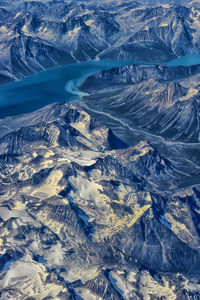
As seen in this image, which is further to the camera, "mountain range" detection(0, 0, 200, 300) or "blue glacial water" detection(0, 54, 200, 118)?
"blue glacial water" detection(0, 54, 200, 118)

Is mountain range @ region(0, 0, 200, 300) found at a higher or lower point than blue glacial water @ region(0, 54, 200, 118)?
higher

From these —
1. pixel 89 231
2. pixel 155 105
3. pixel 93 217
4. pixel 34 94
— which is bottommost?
pixel 34 94

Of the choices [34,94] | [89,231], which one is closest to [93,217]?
[89,231]

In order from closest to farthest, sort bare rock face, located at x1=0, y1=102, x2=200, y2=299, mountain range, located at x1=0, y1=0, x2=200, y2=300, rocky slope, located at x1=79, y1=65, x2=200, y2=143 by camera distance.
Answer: bare rock face, located at x1=0, y1=102, x2=200, y2=299
mountain range, located at x1=0, y1=0, x2=200, y2=300
rocky slope, located at x1=79, y1=65, x2=200, y2=143

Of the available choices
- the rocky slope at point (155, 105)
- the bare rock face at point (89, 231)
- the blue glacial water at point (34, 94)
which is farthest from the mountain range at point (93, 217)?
the blue glacial water at point (34, 94)

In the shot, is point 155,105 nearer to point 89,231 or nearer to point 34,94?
point 34,94

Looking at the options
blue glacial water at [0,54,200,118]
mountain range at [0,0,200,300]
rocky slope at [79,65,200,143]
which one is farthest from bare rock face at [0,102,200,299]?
blue glacial water at [0,54,200,118]

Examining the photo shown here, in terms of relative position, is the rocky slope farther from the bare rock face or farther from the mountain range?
the bare rock face

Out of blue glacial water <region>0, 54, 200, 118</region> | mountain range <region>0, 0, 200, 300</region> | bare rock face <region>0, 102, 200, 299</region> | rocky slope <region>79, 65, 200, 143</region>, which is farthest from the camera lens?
blue glacial water <region>0, 54, 200, 118</region>

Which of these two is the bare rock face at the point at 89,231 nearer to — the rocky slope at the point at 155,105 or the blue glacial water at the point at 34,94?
the rocky slope at the point at 155,105

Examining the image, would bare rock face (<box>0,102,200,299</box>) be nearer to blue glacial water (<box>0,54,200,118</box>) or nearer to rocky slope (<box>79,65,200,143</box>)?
rocky slope (<box>79,65,200,143</box>)

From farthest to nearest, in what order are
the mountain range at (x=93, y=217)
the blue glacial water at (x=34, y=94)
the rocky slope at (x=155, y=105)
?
the blue glacial water at (x=34, y=94) → the rocky slope at (x=155, y=105) → the mountain range at (x=93, y=217)

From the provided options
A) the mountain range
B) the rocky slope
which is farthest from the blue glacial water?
the mountain range

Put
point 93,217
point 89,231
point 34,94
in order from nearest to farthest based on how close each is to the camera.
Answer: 1. point 89,231
2. point 93,217
3. point 34,94
